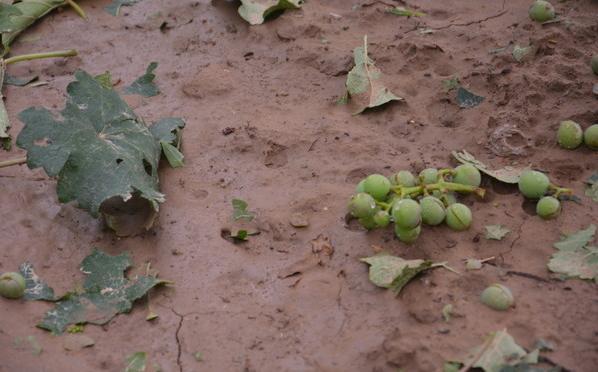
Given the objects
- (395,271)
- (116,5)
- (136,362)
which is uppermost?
(395,271)

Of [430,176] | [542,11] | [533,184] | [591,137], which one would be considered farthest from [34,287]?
[542,11]

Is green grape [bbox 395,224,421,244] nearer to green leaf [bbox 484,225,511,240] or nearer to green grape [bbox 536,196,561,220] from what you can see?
green leaf [bbox 484,225,511,240]

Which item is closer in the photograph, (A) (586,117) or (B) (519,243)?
(B) (519,243)

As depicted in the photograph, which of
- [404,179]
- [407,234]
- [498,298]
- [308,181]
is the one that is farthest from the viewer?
[308,181]

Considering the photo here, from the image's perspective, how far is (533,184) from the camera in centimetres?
292

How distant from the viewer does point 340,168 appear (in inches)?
130

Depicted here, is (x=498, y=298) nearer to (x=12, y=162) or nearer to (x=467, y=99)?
(x=467, y=99)

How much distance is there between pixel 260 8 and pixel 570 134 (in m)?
1.99

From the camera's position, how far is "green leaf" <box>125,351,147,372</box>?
2.54 meters

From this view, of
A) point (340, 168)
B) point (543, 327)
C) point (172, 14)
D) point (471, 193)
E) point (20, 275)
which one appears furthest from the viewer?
point (172, 14)

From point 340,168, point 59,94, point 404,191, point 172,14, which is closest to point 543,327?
point 404,191

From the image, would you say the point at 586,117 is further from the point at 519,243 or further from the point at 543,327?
the point at 543,327

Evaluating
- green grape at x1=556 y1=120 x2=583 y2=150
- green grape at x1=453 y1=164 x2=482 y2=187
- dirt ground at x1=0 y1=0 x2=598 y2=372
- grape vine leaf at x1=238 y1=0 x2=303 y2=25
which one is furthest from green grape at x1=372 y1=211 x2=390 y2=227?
grape vine leaf at x1=238 y1=0 x2=303 y2=25

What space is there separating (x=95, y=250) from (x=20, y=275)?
296 mm
